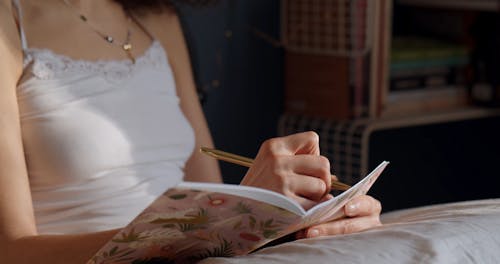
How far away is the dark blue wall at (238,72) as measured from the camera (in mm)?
2072

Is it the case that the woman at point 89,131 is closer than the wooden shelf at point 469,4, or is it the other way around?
the woman at point 89,131

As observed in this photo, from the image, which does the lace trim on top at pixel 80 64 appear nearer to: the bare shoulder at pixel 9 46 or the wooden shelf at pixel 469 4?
the bare shoulder at pixel 9 46

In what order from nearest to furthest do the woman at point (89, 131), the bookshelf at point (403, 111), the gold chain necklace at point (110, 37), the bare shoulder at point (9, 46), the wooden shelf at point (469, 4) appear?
1. the woman at point (89, 131)
2. the bare shoulder at point (9, 46)
3. the gold chain necklace at point (110, 37)
4. the bookshelf at point (403, 111)
5. the wooden shelf at point (469, 4)

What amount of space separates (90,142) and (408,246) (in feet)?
1.75

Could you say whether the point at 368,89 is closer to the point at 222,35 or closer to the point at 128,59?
the point at 222,35

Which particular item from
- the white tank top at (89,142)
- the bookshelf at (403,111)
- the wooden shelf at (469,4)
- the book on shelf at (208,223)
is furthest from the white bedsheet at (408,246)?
the wooden shelf at (469,4)

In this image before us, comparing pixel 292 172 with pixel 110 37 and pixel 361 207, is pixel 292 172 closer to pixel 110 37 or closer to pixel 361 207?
pixel 361 207

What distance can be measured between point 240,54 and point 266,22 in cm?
11

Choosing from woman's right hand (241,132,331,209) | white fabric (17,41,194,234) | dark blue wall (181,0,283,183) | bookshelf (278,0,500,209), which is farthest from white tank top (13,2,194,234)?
bookshelf (278,0,500,209)

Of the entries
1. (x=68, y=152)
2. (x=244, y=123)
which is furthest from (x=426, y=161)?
(x=68, y=152)

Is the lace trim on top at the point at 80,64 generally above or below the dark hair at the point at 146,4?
below

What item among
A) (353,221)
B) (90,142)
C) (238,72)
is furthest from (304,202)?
(238,72)

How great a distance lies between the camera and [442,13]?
2375 millimetres

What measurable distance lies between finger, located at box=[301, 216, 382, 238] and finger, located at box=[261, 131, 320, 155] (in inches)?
3.2
